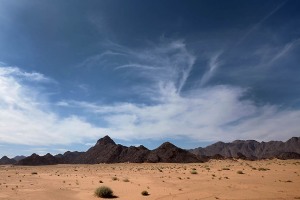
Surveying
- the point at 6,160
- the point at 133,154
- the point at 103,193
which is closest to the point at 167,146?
the point at 133,154

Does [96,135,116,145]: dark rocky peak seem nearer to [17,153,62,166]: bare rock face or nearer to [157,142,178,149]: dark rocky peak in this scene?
[17,153,62,166]: bare rock face

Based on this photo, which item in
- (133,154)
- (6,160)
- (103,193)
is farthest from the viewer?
(6,160)

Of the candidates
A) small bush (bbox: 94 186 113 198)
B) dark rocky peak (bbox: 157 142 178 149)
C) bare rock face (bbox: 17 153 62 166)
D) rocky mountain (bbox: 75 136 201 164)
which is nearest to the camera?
small bush (bbox: 94 186 113 198)

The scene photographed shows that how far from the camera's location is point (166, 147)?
12112cm

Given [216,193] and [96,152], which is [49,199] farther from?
[96,152]

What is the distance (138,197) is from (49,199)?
5.64 m

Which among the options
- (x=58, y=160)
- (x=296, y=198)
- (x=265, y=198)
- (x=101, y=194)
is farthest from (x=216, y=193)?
(x=58, y=160)

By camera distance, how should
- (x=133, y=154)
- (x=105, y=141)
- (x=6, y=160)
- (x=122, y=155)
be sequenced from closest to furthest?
(x=133, y=154)
(x=122, y=155)
(x=105, y=141)
(x=6, y=160)

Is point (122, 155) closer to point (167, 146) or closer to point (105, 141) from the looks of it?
point (167, 146)

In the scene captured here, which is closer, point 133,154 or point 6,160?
point 133,154

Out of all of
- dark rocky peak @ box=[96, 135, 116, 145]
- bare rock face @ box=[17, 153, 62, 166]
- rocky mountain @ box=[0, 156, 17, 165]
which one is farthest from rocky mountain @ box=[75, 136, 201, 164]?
rocky mountain @ box=[0, 156, 17, 165]

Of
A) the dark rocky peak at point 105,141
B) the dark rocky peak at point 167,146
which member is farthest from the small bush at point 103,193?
the dark rocky peak at point 105,141

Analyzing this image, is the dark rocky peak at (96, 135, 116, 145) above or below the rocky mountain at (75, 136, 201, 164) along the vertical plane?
above

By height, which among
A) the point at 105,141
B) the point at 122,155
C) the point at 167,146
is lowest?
the point at 122,155
